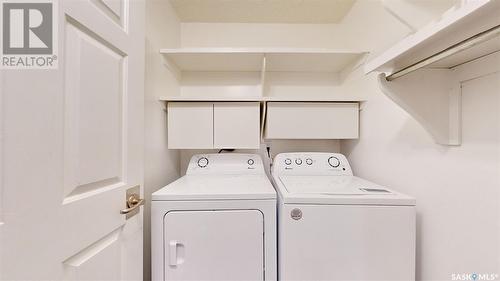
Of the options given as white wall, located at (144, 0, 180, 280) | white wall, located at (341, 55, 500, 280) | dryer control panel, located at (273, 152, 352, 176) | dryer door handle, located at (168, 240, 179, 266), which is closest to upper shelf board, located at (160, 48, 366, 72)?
white wall, located at (144, 0, 180, 280)

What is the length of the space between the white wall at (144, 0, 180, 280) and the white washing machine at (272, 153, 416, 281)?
0.86m

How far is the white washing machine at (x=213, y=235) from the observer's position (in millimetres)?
1026

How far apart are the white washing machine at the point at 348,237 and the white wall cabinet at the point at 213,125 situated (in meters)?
0.72

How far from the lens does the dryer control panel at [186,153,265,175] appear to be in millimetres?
1665

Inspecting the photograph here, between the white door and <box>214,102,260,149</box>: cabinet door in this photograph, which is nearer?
the white door

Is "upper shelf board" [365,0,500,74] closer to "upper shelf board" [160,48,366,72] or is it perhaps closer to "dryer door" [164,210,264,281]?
"upper shelf board" [160,48,366,72]

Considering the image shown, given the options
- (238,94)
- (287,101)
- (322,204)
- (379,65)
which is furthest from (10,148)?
(238,94)

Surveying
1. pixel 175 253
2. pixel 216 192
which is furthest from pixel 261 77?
pixel 175 253

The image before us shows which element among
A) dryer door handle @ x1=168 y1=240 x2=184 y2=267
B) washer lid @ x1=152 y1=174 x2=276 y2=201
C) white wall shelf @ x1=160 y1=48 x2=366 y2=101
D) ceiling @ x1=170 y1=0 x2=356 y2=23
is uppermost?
ceiling @ x1=170 y1=0 x2=356 y2=23

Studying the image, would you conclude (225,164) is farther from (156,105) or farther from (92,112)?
(92,112)

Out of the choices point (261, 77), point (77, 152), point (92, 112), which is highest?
point (261, 77)

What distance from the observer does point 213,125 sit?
63.2 inches

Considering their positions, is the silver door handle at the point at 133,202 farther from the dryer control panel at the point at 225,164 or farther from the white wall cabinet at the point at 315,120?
the white wall cabinet at the point at 315,120

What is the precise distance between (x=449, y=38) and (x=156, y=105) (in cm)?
151
